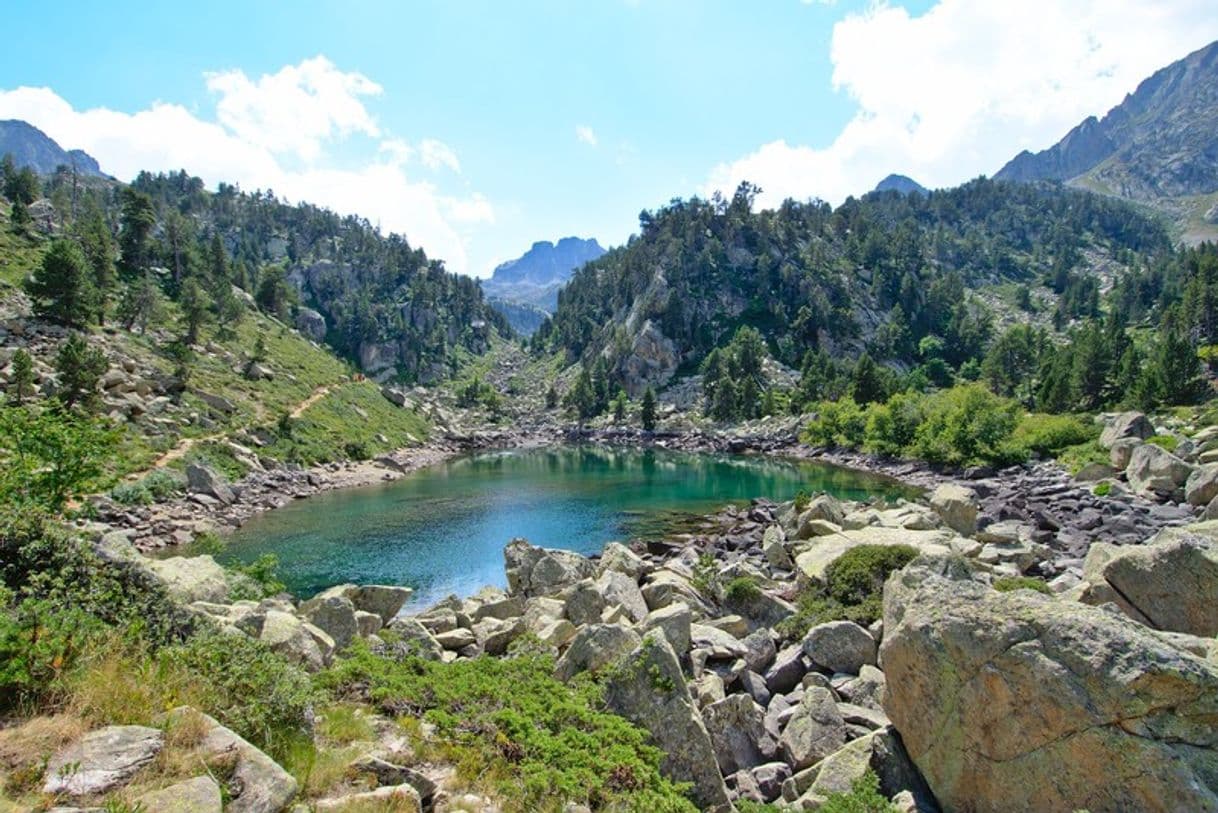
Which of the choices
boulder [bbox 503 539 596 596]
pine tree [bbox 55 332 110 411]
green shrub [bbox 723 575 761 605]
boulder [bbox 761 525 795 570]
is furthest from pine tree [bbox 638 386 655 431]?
green shrub [bbox 723 575 761 605]

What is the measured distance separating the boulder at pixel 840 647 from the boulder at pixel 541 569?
42.6 ft

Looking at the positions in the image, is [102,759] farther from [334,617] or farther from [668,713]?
[334,617]

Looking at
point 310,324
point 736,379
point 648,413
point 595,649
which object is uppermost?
point 310,324

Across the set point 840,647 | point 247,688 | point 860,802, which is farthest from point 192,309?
point 860,802

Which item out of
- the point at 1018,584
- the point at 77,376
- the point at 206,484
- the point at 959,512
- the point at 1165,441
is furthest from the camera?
the point at 1165,441

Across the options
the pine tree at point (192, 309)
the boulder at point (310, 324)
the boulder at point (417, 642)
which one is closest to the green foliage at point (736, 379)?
the pine tree at point (192, 309)

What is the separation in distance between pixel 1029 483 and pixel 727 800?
63648mm

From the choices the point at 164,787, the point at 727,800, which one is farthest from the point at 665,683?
the point at 164,787

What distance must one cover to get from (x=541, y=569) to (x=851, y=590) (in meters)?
14.2

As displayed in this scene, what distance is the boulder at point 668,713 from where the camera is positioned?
13.5 m

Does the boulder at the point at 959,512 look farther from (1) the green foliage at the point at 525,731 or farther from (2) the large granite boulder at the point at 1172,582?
(1) the green foliage at the point at 525,731

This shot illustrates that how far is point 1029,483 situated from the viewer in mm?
63281

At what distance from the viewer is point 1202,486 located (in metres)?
42.2

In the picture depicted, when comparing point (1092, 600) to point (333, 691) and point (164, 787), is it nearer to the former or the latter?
point (333, 691)
